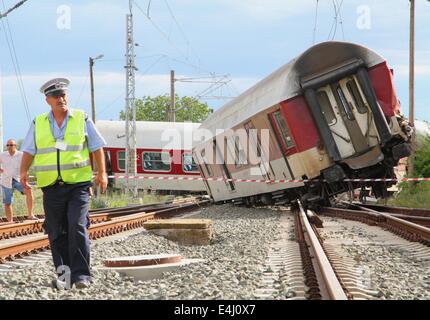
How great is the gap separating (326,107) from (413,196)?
9.14 m

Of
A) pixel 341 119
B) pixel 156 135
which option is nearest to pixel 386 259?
pixel 341 119

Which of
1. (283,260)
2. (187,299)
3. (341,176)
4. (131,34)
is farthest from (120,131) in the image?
(187,299)

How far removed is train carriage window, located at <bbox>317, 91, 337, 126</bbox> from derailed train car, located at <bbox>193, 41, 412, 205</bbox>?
0.07ft

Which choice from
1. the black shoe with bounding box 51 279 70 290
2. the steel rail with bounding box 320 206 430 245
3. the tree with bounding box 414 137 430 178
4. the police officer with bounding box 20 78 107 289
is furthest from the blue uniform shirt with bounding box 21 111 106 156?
the tree with bounding box 414 137 430 178

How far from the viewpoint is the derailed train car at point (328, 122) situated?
14500 mm

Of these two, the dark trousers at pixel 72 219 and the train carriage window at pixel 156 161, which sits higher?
the train carriage window at pixel 156 161

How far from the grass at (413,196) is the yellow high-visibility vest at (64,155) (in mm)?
16021

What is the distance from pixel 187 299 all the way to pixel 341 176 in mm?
10492

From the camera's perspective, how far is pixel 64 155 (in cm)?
595

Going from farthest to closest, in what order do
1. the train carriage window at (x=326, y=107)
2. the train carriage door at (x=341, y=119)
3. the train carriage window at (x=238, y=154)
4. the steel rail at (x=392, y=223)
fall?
the train carriage window at (x=238, y=154)
the train carriage window at (x=326, y=107)
the train carriage door at (x=341, y=119)
the steel rail at (x=392, y=223)

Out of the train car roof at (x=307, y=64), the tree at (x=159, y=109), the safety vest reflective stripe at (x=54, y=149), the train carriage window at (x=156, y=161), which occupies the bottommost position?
the safety vest reflective stripe at (x=54, y=149)

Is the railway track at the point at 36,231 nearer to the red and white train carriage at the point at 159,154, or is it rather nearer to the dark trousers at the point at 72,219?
the dark trousers at the point at 72,219

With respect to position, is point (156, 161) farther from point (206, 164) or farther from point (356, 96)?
point (356, 96)

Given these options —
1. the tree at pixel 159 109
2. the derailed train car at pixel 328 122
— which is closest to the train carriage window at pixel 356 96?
the derailed train car at pixel 328 122
